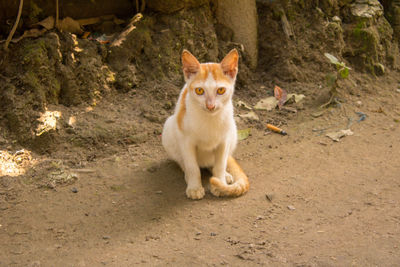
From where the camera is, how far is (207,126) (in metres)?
3.40

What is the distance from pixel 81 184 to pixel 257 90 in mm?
2775

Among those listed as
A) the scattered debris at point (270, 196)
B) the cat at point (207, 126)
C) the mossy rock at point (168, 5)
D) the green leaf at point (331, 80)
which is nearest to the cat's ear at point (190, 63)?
the cat at point (207, 126)

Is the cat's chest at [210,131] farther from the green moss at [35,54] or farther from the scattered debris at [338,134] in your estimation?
the green moss at [35,54]

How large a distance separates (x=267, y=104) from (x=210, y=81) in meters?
2.09

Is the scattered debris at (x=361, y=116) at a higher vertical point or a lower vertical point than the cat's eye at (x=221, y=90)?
lower

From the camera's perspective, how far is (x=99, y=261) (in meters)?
2.69

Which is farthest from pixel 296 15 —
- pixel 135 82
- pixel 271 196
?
pixel 271 196

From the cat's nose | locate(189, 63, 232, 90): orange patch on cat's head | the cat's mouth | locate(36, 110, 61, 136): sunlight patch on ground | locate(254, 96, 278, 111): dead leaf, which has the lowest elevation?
locate(254, 96, 278, 111): dead leaf

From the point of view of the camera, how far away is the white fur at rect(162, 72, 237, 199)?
10.7 ft

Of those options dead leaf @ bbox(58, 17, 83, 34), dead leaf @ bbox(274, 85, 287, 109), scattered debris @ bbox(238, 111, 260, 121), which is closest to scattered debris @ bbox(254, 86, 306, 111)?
dead leaf @ bbox(274, 85, 287, 109)

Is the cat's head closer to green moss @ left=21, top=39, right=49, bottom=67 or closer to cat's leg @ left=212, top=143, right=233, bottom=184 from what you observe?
cat's leg @ left=212, top=143, right=233, bottom=184

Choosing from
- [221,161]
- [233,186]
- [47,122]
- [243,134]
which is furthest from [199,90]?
[47,122]

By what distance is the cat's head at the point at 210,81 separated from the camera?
127 inches

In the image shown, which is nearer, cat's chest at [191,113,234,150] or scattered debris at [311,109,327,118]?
cat's chest at [191,113,234,150]
